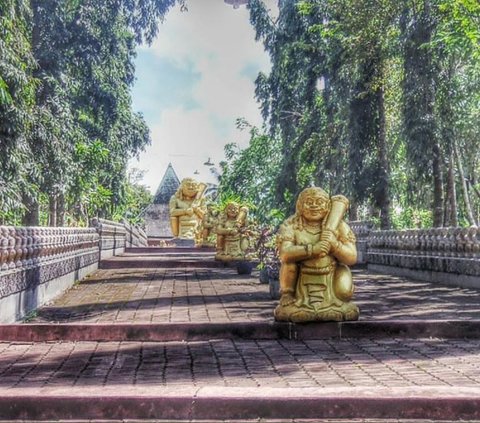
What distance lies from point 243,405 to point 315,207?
3573 mm

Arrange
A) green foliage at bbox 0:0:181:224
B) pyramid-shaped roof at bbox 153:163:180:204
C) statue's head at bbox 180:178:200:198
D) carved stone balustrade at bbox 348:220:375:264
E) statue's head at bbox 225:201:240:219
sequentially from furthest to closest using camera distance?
pyramid-shaped roof at bbox 153:163:180:204 → statue's head at bbox 180:178:200:198 → carved stone balustrade at bbox 348:220:375:264 → statue's head at bbox 225:201:240:219 → green foliage at bbox 0:0:181:224

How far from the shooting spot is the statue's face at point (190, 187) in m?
34.4

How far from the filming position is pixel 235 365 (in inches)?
244

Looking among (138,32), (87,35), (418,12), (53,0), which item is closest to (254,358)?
(418,12)

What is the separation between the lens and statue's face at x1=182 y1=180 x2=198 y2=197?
34.4 meters

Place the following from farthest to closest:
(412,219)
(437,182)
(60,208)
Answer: (412,219) < (60,208) < (437,182)

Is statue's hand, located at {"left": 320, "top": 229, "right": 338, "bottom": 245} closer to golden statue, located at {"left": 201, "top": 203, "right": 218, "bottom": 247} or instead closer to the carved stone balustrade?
the carved stone balustrade

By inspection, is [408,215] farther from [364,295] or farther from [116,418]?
[116,418]

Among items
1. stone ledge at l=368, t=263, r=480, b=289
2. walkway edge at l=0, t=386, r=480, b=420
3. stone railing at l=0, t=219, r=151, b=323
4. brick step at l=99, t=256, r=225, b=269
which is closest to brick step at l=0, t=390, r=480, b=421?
walkway edge at l=0, t=386, r=480, b=420

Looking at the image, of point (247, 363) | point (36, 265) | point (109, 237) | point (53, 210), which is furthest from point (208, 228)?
point (247, 363)

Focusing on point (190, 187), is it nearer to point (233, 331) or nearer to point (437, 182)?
point (437, 182)

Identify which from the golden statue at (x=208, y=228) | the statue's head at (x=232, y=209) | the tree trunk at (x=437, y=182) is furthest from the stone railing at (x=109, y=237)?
the tree trunk at (x=437, y=182)

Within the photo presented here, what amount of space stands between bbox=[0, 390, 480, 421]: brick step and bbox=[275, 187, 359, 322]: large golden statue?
299cm

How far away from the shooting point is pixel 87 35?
1001 inches
